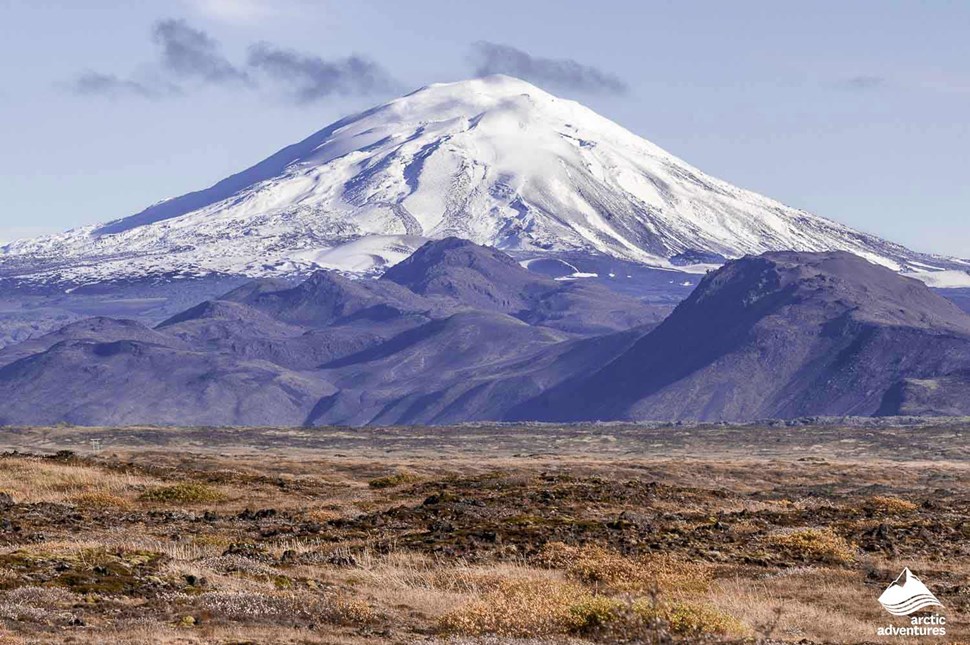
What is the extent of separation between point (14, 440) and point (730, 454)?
69.0 metres

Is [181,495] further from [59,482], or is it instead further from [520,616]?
[520,616]

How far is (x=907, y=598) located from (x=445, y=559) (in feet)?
32.0

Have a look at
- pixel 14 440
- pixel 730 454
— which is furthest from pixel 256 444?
pixel 730 454

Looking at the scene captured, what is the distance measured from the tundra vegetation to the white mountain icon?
281mm

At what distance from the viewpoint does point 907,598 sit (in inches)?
1082

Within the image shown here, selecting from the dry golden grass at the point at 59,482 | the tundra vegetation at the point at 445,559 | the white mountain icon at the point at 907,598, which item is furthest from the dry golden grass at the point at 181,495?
the white mountain icon at the point at 907,598

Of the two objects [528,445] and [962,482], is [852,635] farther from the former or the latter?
[528,445]

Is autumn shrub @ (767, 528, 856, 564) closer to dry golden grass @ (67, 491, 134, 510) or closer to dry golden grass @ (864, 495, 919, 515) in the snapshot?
dry golden grass @ (864, 495, 919, 515)

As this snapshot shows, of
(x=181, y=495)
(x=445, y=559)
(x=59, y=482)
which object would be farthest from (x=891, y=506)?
(x=59, y=482)

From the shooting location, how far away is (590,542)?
116 feet

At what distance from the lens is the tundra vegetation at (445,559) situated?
25.2 meters

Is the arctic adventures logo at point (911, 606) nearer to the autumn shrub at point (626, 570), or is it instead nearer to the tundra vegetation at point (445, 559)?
the tundra vegetation at point (445, 559)

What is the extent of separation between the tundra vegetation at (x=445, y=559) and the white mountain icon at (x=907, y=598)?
0.92 ft

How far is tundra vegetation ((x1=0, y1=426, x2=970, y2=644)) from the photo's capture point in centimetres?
2523
